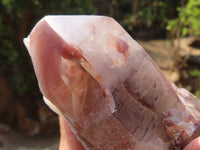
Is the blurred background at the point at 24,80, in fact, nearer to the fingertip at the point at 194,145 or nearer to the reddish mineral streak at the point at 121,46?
the reddish mineral streak at the point at 121,46

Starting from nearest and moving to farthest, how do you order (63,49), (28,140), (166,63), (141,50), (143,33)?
(63,49)
(141,50)
(28,140)
(166,63)
(143,33)

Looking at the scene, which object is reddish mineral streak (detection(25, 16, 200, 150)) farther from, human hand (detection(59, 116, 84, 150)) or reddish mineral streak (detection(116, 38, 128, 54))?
human hand (detection(59, 116, 84, 150))

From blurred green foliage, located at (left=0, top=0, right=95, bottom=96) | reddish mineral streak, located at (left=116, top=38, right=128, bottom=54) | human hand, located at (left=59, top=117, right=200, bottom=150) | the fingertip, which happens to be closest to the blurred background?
blurred green foliage, located at (left=0, top=0, right=95, bottom=96)

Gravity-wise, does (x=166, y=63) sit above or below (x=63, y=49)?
below

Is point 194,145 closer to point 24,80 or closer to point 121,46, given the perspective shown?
point 121,46

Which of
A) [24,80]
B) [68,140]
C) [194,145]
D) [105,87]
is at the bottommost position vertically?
[24,80]

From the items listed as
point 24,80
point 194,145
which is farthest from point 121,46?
point 24,80

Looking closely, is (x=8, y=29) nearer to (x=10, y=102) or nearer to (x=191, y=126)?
(x=10, y=102)

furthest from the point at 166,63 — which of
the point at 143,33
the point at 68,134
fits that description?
the point at 68,134
